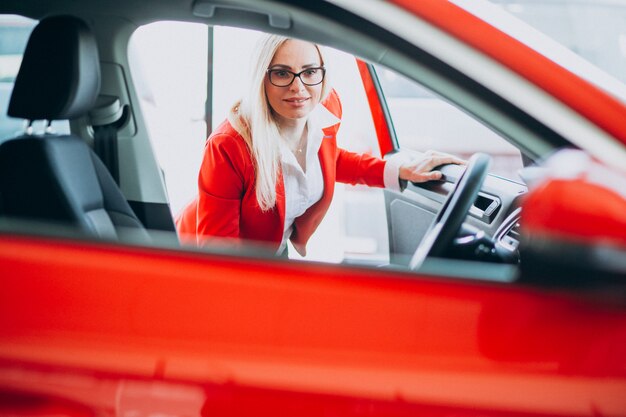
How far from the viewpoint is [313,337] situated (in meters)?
0.94

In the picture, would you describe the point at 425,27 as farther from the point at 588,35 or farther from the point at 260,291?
the point at 588,35

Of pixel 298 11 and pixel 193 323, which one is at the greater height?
pixel 298 11

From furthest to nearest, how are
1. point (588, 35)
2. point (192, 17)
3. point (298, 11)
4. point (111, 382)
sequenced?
point (588, 35), point (192, 17), point (298, 11), point (111, 382)

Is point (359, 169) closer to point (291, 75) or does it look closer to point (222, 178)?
Result: point (291, 75)

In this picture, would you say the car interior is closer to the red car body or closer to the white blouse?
the red car body

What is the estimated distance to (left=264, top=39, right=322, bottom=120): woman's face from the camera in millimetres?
1974

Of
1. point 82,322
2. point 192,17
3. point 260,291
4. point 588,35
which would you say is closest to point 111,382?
point 82,322

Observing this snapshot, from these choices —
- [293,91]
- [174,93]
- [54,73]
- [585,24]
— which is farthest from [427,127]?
[585,24]

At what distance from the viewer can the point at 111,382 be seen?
93 centimetres

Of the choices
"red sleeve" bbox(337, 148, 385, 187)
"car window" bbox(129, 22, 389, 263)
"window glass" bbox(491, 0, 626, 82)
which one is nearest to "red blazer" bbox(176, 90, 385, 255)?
"car window" bbox(129, 22, 389, 263)

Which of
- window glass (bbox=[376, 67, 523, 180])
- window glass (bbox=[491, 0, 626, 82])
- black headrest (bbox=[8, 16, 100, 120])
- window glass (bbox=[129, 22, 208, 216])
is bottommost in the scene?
black headrest (bbox=[8, 16, 100, 120])

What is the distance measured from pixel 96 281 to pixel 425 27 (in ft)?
1.95

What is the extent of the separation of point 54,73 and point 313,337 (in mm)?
848

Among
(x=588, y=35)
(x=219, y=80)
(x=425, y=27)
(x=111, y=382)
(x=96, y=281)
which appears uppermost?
(x=588, y=35)
